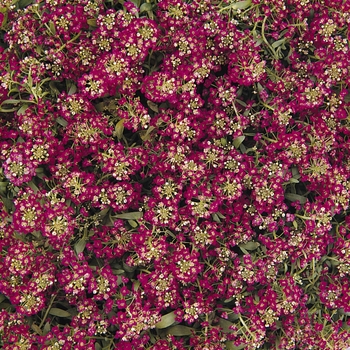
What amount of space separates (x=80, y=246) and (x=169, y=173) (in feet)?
1.67

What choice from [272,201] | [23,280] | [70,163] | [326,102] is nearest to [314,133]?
[326,102]

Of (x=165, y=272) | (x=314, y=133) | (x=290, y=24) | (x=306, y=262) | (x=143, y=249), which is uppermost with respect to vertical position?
(x=290, y=24)

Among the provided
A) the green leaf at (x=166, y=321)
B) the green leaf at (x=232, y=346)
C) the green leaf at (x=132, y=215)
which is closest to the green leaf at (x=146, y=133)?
the green leaf at (x=132, y=215)

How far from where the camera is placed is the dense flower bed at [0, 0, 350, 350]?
1965mm

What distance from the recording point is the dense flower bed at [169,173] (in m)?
1.96

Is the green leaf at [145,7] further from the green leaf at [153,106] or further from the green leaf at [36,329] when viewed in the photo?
the green leaf at [36,329]

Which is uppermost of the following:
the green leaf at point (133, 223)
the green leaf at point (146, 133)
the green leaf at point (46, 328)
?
the green leaf at point (146, 133)

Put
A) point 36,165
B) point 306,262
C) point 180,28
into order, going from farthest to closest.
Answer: point 306,262 < point 180,28 < point 36,165

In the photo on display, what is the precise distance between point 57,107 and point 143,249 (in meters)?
0.73

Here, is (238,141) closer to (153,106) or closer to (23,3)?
(153,106)

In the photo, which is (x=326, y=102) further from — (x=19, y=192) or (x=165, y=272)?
(x=19, y=192)

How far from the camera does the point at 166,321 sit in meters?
2.10

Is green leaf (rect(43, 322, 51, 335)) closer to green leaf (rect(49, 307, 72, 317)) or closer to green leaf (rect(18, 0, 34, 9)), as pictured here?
green leaf (rect(49, 307, 72, 317))

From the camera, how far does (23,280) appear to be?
6.61 ft
